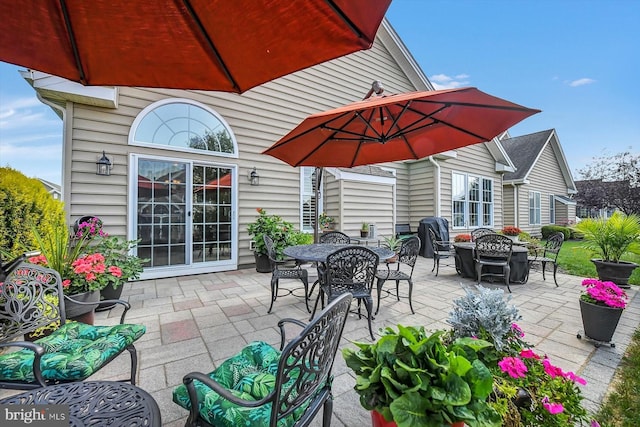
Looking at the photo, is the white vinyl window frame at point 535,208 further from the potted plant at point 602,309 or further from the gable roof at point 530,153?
the potted plant at point 602,309

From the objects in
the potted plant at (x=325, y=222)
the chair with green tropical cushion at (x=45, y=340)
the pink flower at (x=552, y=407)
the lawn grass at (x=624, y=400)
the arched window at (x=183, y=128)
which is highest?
the arched window at (x=183, y=128)

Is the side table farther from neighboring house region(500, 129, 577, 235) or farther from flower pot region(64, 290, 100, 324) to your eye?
neighboring house region(500, 129, 577, 235)

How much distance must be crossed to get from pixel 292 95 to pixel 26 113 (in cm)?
822

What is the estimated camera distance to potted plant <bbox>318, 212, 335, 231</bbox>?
21.6 ft

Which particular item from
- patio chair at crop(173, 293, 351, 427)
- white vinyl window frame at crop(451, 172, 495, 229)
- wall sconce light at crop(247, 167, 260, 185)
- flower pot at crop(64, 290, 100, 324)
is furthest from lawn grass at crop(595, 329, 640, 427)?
white vinyl window frame at crop(451, 172, 495, 229)

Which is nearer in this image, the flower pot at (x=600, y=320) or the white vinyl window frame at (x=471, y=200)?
the flower pot at (x=600, y=320)

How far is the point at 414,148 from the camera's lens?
3.47m

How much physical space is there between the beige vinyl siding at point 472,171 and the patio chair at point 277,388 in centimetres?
824

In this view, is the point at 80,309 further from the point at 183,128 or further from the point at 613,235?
the point at 613,235

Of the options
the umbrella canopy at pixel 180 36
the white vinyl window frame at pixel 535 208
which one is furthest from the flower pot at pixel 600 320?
the white vinyl window frame at pixel 535 208

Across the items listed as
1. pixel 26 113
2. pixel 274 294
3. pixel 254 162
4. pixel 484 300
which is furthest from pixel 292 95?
pixel 26 113

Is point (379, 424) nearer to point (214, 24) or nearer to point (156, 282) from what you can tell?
point (214, 24)

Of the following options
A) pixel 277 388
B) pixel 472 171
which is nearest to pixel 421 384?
pixel 277 388

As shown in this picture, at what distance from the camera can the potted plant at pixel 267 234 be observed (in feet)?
17.5
